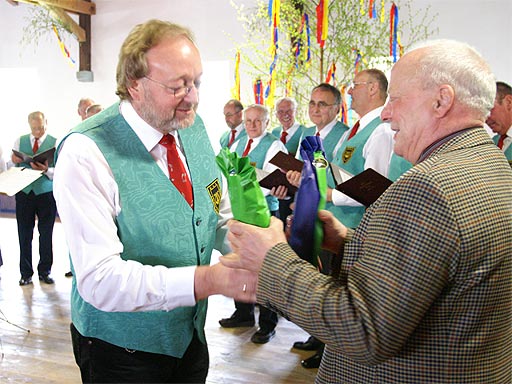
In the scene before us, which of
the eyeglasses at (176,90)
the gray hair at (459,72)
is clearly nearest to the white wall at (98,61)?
the eyeglasses at (176,90)

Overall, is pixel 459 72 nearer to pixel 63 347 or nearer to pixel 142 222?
pixel 142 222

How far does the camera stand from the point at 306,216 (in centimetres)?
117

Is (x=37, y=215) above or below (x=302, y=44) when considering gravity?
below

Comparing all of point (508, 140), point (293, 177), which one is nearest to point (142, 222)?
point (293, 177)

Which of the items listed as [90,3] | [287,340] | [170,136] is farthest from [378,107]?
[90,3]

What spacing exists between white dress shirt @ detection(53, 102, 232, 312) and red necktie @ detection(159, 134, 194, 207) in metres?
0.19

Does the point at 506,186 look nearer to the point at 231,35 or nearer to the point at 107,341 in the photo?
the point at 107,341

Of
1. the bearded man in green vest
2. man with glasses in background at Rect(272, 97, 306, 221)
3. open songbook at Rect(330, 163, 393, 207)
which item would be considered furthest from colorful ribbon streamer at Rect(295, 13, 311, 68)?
the bearded man in green vest

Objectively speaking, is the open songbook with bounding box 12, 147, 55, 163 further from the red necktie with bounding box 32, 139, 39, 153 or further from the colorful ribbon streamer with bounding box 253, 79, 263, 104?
the colorful ribbon streamer with bounding box 253, 79, 263, 104

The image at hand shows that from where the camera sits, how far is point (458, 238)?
997mm

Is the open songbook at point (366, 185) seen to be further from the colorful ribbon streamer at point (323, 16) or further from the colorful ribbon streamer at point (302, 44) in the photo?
the colorful ribbon streamer at point (302, 44)

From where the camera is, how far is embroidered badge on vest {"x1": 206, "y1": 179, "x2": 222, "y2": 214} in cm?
162

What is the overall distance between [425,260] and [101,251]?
2.32ft

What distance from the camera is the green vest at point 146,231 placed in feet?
4.62
